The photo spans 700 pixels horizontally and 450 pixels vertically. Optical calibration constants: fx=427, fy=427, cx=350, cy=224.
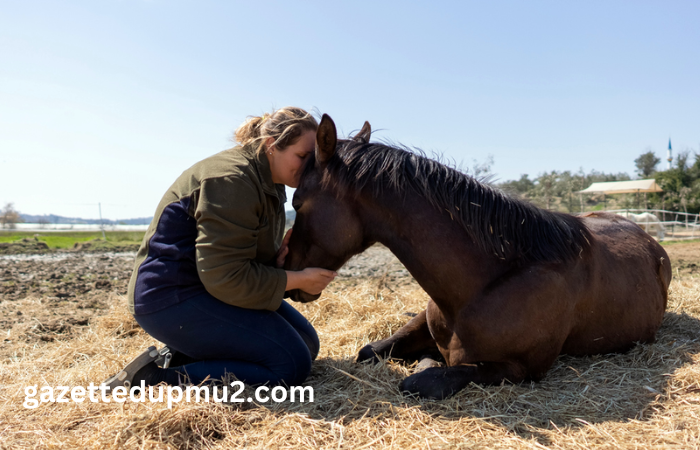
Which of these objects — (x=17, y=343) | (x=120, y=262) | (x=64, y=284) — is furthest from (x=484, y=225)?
(x=120, y=262)

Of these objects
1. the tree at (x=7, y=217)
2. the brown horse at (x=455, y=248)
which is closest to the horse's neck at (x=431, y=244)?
the brown horse at (x=455, y=248)

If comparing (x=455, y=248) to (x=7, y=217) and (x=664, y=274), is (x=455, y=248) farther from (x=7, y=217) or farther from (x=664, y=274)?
(x=7, y=217)

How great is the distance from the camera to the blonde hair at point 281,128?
102 inches

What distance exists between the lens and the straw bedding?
1.80 meters

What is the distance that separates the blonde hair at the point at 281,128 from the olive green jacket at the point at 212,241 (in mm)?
97

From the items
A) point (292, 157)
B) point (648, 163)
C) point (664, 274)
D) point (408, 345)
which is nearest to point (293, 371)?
point (408, 345)

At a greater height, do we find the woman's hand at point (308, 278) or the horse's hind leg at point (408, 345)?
the woman's hand at point (308, 278)

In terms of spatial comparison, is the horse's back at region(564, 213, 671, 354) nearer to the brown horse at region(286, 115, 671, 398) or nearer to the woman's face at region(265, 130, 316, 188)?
the brown horse at region(286, 115, 671, 398)

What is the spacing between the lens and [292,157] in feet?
8.66

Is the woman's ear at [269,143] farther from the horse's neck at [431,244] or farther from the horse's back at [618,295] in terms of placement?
the horse's back at [618,295]

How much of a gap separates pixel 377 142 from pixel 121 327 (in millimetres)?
3025

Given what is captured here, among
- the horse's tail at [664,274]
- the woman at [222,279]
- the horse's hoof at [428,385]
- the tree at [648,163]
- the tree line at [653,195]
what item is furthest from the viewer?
the tree at [648,163]

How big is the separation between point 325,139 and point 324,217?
1.43 feet

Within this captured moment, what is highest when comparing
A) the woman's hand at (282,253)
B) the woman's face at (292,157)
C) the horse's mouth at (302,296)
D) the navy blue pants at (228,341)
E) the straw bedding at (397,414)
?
the woman's face at (292,157)
